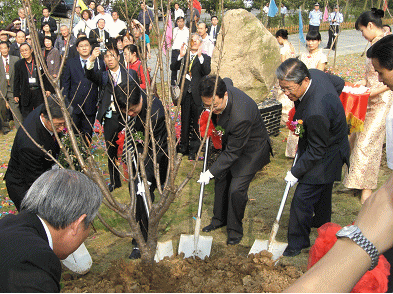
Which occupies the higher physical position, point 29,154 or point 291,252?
point 29,154

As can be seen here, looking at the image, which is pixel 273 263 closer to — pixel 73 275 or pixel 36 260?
pixel 73 275

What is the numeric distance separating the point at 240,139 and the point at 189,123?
282cm

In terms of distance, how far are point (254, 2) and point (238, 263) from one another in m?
21.4

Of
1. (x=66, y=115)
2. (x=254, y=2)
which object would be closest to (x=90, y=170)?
(x=66, y=115)

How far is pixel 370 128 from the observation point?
495 centimetres

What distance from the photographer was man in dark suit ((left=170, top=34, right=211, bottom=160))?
6516mm

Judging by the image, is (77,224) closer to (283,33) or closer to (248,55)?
(248,55)

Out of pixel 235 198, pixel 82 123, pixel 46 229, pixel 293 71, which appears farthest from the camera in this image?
pixel 82 123

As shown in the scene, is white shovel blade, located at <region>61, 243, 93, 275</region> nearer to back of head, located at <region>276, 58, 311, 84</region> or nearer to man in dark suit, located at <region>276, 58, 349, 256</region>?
man in dark suit, located at <region>276, 58, 349, 256</region>

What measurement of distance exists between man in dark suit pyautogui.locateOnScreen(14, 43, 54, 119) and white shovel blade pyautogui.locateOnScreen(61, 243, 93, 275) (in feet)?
14.1

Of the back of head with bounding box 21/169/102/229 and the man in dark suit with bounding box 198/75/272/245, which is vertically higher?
the back of head with bounding box 21/169/102/229

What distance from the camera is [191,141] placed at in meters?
7.10

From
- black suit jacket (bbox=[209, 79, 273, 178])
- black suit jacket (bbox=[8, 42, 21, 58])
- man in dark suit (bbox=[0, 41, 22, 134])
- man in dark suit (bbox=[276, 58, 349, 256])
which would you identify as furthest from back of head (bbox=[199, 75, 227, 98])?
black suit jacket (bbox=[8, 42, 21, 58])

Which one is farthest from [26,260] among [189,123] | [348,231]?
[189,123]
